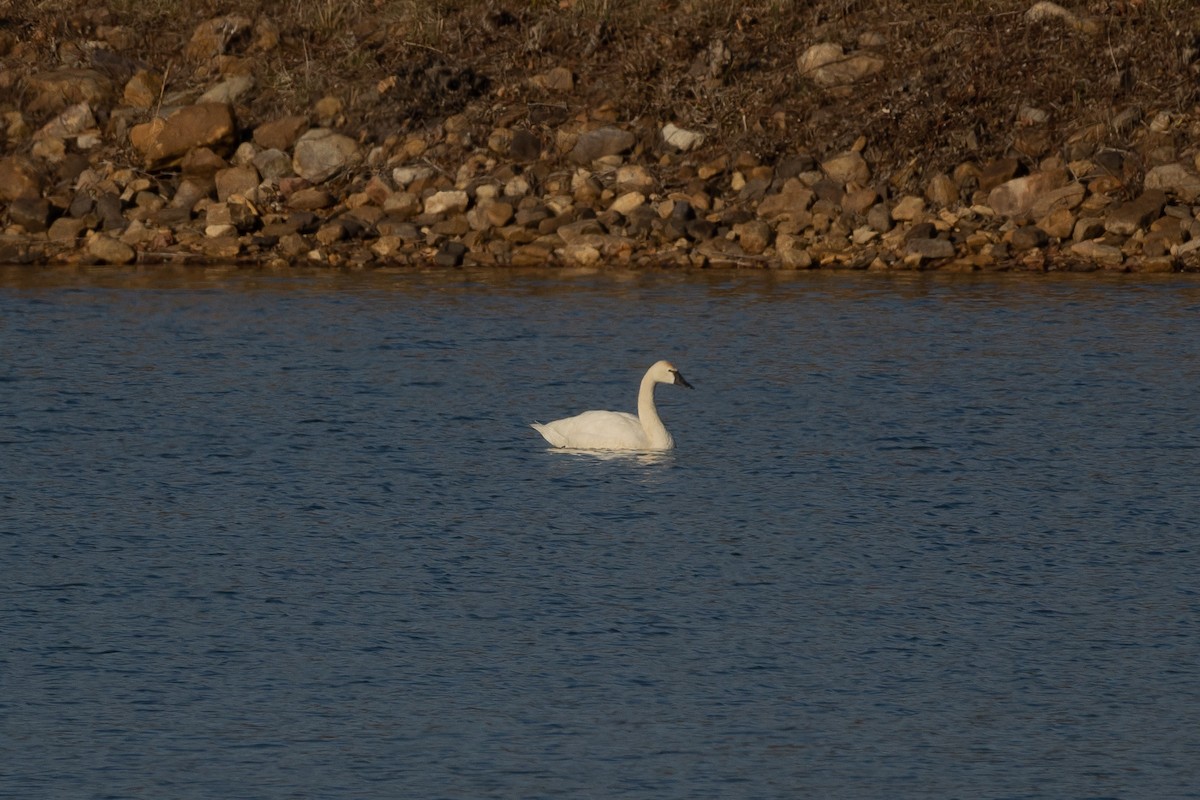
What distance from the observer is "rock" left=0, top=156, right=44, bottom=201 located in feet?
98.0

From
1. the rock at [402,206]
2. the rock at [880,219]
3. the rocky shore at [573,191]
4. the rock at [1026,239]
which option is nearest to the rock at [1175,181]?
the rocky shore at [573,191]

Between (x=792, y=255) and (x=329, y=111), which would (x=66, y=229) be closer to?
(x=329, y=111)

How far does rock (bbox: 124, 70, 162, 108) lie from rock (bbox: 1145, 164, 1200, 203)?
15476 mm

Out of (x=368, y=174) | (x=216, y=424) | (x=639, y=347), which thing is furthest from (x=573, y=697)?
(x=368, y=174)

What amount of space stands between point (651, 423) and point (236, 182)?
15.3 metres

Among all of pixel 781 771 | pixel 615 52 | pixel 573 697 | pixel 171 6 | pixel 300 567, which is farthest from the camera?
pixel 171 6

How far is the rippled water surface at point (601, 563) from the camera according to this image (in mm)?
8688

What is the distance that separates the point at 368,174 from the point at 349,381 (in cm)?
1166

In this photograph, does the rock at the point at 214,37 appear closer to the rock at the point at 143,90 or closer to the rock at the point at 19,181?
the rock at the point at 143,90

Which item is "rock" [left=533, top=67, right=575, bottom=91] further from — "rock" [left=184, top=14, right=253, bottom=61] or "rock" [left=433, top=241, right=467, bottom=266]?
"rock" [left=184, top=14, right=253, bottom=61]

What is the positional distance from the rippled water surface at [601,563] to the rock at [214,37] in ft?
41.5

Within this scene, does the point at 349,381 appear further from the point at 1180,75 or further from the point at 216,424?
the point at 1180,75

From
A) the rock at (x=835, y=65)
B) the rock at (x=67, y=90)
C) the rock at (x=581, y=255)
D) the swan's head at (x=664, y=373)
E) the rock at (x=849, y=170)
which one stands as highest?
the rock at (x=835, y=65)

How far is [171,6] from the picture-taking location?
35.4 m
